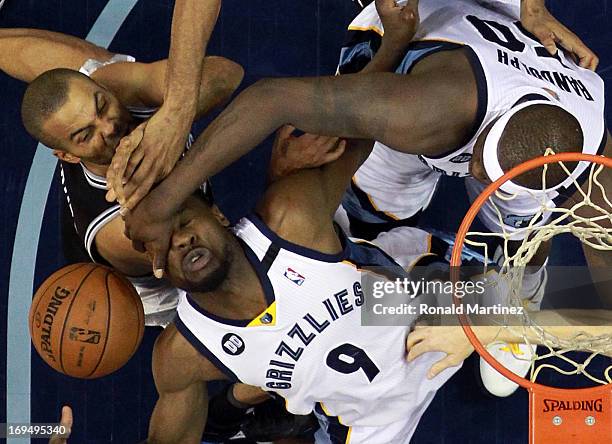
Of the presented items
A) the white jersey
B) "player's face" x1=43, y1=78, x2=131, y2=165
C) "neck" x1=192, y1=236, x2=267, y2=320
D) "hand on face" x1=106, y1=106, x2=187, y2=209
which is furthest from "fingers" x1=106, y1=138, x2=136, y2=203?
the white jersey

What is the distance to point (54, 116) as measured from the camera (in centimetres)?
286

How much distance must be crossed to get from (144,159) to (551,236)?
4.86ft

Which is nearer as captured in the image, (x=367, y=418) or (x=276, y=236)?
(x=276, y=236)

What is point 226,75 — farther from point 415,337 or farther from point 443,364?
point 443,364

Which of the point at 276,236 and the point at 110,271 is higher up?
the point at 276,236

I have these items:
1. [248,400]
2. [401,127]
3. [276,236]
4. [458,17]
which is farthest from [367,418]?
[458,17]

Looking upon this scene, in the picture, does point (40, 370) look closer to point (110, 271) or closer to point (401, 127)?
point (110, 271)

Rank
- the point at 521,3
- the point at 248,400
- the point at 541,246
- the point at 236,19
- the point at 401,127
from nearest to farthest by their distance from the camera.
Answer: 1. the point at 401,127
2. the point at 521,3
3. the point at 541,246
4. the point at 248,400
5. the point at 236,19

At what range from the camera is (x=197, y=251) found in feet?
9.12

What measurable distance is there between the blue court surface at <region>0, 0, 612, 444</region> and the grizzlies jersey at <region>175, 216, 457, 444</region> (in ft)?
3.07

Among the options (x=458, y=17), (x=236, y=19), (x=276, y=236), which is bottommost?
(x=276, y=236)

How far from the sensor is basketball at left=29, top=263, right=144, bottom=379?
10.1 ft

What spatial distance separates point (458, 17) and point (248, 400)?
1.82 metres

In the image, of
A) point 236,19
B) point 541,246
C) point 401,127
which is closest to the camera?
point 401,127
